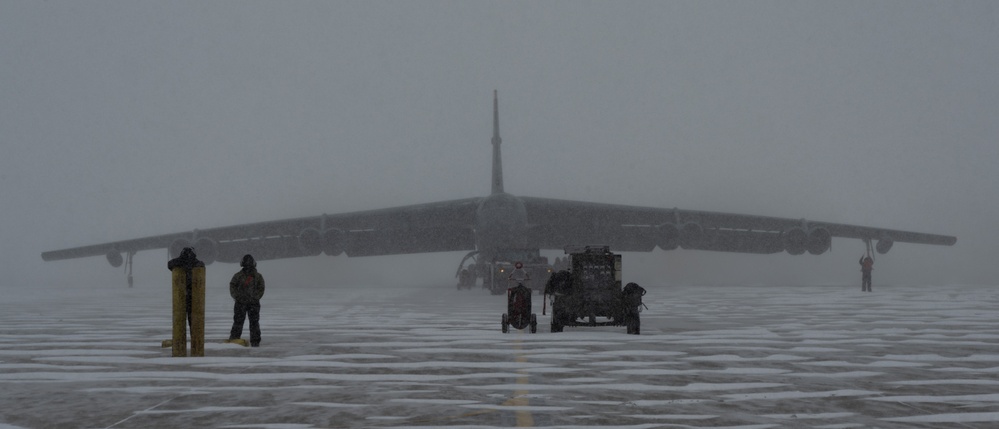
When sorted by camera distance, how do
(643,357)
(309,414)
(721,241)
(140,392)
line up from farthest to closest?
1. (721,241)
2. (643,357)
3. (140,392)
4. (309,414)

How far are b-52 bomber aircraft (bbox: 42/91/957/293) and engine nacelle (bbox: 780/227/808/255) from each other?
0.14 ft

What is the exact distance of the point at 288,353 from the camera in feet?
44.3

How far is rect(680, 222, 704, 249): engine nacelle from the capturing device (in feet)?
134

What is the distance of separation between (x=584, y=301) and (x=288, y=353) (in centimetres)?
625

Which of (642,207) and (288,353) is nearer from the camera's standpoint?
(288,353)

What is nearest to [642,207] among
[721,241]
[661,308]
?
[721,241]

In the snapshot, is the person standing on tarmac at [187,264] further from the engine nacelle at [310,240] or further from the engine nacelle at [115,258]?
the engine nacelle at [115,258]

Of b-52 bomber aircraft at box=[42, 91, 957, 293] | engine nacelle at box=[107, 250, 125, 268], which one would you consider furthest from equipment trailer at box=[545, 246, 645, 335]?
engine nacelle at box=[107, 250, 125, 268]

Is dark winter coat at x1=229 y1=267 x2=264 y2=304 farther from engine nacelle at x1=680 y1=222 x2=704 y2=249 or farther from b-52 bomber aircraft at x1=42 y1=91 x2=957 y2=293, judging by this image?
engine nacelle at x1=680 y1=222 x2=704 y2=249

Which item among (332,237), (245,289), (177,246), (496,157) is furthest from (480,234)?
(245,289)

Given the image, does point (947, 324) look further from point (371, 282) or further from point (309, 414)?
point (371, 282)

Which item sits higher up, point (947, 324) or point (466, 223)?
point (466, 223)

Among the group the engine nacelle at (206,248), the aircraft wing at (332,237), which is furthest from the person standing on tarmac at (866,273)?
the engine nacelle at (206,248)

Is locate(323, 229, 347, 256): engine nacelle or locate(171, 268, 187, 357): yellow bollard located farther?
locate(323, 229, 347, 256): engine nacelle
